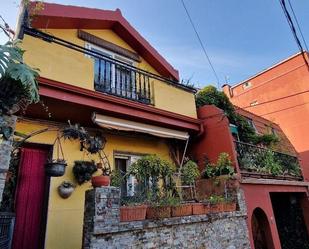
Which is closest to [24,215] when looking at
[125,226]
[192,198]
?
[125,226]

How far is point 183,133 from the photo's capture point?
29.1 feet

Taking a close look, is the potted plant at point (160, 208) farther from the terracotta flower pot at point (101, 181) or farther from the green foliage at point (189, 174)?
the green foliage at point (189, 174)

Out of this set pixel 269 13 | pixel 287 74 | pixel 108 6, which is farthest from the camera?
pixel 287 74

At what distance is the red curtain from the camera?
6090 millimetres

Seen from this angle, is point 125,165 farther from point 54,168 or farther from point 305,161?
point 305,161

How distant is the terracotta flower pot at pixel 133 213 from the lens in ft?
16.7

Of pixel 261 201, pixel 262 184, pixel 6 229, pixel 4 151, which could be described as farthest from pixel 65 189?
pixel 262 184

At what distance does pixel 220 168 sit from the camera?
8164 mm

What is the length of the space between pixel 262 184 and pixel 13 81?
813 cm

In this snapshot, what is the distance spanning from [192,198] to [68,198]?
11.0ft

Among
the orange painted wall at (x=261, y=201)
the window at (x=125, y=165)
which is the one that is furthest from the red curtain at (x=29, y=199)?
the orange painted wall at (x=261, y=201)

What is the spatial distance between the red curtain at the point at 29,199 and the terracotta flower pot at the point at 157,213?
288cm

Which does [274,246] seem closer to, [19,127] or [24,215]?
[24,215]

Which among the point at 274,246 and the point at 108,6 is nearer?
the point at 274,246
